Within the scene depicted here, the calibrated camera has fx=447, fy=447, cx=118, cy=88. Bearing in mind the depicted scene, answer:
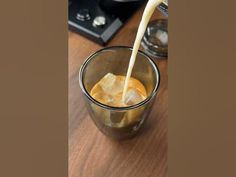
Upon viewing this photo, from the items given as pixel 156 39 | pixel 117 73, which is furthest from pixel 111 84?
pixel 156 39

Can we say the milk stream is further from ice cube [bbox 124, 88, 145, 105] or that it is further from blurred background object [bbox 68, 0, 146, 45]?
blurred background object [bbox 68, 0, 146, 45]

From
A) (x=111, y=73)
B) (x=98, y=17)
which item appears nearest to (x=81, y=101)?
(x=111, y=73)

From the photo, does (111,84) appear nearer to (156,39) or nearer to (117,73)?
(117,73)

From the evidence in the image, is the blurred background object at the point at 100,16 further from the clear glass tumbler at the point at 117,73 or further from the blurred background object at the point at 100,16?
the clear glass tumbler at the point at 117,73

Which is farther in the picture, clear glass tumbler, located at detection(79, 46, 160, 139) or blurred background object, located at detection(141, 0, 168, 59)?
blurred background object, located at detection(141, 0, 168, 59)

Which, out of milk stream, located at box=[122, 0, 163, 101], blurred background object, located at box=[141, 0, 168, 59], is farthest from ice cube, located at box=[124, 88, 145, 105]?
→ blurred background object, located at box=[141, 0, 168, 59]

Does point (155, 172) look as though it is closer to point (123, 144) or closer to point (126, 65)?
point (123, 144)

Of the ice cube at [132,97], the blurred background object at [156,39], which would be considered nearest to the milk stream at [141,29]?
the ice cube at [132,97]
